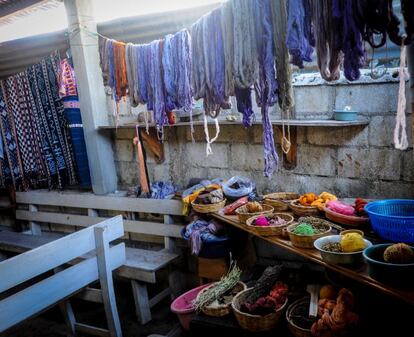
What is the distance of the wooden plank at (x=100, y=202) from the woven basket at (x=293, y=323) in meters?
1.82

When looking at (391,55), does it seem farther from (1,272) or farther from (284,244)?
(1,272)

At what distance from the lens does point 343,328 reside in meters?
2.33

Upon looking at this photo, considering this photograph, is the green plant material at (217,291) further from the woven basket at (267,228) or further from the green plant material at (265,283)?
the woven basket at (267,228)

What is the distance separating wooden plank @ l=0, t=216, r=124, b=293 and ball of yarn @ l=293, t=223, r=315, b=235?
6.04 feet

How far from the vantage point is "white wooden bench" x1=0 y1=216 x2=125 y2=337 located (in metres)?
2.77

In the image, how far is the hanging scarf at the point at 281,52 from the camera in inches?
86.7

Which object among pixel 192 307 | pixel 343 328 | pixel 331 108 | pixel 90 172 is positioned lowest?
pixel 192 307

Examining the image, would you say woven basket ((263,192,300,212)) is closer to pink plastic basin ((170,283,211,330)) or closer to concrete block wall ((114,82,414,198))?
concrete block wall ((114,82,414,198))

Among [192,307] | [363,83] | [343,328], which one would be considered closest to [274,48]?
[363,83]

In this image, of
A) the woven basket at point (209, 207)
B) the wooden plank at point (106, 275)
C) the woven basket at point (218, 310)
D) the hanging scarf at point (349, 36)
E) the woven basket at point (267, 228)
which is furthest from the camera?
the woven basket at point (209, 207)

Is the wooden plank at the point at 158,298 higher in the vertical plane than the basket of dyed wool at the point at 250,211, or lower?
lower

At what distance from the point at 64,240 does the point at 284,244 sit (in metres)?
1.91

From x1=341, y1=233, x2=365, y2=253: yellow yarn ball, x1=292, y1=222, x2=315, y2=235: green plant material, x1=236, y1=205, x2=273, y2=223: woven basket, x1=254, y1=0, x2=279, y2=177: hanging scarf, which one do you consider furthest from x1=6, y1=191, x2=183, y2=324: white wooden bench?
x1=341, y1=233, x2=365, y2=253: yellow yarn ball

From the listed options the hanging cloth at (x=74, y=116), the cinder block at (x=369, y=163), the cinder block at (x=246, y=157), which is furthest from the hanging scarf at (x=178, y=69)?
the hanging cloth at (x=74, y=116)
